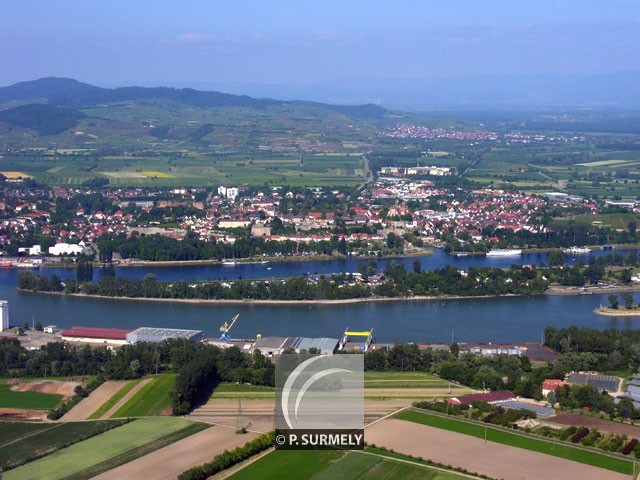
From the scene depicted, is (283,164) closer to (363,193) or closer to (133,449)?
(363,193)

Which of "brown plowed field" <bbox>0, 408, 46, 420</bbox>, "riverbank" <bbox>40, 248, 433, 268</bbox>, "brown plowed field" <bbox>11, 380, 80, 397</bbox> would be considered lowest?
"brown plowed field" <bbox>0, 408, 46, 420</bbox>

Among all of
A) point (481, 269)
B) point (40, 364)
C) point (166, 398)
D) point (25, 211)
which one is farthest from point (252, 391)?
point (25, 211)

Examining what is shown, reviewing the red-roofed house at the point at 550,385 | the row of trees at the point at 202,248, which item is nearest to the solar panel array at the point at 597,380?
the red-roofed house at the point at 550,385

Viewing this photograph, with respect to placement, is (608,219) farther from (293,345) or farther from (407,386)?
→ (407,386)

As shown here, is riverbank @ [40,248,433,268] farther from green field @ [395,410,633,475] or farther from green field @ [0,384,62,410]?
green field @ [395,410,633,475]

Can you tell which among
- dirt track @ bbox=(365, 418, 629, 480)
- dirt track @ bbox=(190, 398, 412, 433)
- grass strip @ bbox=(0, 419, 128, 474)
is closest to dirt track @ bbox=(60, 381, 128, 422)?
grass strip @ bbox=(0, 419, 128, 474)

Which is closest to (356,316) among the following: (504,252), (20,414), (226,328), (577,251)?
(226,328)
